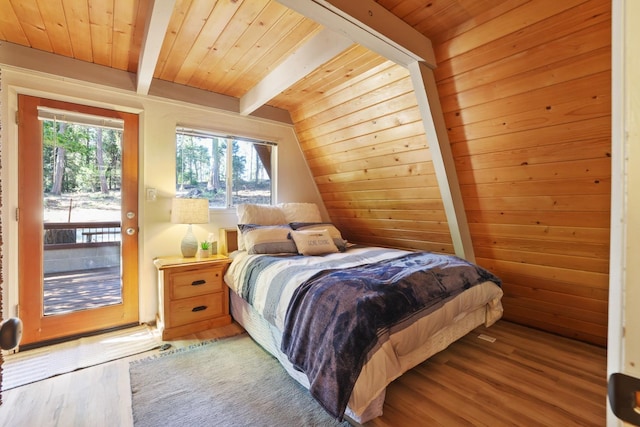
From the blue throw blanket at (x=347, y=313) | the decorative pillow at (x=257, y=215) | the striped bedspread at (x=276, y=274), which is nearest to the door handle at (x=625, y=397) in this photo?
the blue throw blanket at (x=347, y=313)

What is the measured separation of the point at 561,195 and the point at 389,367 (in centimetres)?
176

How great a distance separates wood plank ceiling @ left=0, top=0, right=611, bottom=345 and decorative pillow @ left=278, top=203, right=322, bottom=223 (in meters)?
0.81

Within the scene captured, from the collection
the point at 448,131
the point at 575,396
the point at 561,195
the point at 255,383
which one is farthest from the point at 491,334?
the point at 255,383

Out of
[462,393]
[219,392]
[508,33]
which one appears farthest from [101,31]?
[462,393]

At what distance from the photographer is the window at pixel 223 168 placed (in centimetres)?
303

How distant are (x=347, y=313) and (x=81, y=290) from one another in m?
2.41

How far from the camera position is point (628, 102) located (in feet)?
1.34

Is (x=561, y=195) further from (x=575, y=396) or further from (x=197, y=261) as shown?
(x=197, y=261)

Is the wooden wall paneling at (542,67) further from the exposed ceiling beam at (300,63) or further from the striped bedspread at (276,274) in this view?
the striped bedspread at (276,274)

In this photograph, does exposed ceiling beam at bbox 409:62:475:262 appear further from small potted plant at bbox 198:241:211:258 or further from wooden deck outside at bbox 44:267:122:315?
wooden deck outside at bbox 44:267:122:315

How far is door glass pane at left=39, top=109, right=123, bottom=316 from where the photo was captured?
235 centimetres

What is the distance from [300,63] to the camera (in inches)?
86.0

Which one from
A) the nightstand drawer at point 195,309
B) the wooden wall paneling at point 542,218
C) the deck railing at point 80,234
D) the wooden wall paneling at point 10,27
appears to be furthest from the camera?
the nightstand drawer at point 195,309

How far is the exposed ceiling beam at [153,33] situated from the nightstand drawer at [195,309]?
1855 mm
